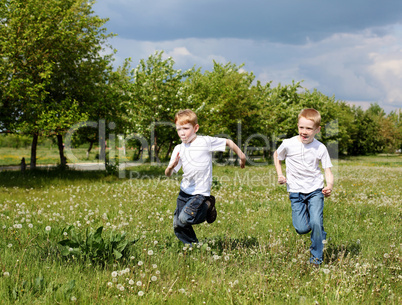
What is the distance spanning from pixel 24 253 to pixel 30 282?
0.99m

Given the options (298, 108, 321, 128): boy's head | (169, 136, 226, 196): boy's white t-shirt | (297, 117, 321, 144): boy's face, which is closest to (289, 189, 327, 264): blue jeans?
(297, 117, 321, 144): boy's face

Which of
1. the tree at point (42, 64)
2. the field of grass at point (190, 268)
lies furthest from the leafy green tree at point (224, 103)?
the field of grass at point (190, 268)

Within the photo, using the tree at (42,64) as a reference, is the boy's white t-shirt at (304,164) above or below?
below

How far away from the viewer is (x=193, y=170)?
201 inches

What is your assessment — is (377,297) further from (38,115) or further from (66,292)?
(38,115)

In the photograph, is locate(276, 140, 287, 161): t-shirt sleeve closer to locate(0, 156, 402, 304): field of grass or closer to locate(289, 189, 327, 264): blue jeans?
locate(289, 189, 327, 264): blue jeans

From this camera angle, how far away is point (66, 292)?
358cm

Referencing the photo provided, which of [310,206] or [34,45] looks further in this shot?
[34,45]

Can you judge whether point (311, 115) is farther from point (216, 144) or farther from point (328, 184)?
point (216, 144)

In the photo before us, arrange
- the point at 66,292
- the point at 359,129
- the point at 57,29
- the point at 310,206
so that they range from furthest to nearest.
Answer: the point at 359,129 → the point at 57,29 → the point at 310,206 → the point at 66,292

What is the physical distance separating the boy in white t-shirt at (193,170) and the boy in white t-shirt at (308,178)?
35.9 inches

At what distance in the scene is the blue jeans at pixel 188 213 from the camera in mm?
4949

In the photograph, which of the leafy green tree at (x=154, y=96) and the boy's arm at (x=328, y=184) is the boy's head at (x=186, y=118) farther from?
the leafy green tree at (x=154, y=96)

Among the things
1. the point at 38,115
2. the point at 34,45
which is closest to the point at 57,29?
the point at 34,45
